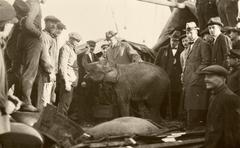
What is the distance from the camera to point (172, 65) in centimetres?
1427

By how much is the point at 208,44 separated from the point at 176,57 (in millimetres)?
2295

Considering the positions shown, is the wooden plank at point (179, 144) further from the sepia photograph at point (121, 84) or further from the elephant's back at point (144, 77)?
the elephant's back at point (144, 77)

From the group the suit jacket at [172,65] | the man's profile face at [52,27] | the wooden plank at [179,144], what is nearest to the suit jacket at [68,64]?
the man's profile face at [52,27]

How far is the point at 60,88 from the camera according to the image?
13281mm

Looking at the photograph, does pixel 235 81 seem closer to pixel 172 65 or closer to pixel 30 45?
pixel 30 45

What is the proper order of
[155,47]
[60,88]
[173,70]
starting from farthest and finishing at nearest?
[155,47] < [173,70] < [60,88]

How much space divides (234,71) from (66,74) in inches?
172

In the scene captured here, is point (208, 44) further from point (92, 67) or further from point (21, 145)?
point (21, 145)

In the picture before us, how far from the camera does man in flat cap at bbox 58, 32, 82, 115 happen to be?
42.8 feet

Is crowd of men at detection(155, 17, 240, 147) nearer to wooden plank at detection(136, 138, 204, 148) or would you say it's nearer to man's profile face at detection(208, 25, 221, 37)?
man's profile face at detection(208, 25, 221, 37)

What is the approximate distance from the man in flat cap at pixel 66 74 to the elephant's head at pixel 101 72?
1179 mm

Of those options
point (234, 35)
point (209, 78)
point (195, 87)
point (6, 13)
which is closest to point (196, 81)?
point (195, 87)

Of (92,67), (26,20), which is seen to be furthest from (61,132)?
(92,67)

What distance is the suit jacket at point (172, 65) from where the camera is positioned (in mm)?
14083
